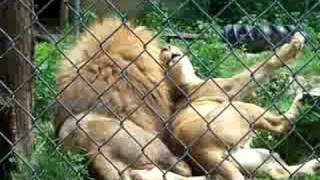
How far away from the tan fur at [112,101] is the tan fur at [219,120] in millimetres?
123

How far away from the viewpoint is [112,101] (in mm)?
4957

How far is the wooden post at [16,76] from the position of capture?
4262 mm

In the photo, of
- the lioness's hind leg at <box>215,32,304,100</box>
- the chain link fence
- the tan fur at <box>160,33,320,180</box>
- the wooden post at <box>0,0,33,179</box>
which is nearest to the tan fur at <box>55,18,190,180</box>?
the chain link fence

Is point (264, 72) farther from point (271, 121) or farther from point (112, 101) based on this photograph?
point (112, 101)

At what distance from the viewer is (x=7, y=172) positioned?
4387 millimetres

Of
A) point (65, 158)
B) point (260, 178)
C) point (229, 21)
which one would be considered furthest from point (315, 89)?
point (229, 21)

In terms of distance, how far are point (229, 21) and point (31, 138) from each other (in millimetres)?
6356

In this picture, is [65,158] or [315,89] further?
[315,89]

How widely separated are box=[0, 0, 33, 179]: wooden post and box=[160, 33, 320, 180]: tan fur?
2.37ft

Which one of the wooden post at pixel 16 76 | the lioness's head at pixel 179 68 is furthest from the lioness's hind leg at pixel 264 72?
the wooden post at pixel 16 76

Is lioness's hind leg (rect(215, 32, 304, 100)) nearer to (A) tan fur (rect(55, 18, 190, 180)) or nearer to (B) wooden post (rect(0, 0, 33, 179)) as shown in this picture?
(A) tan fur (rect(55, 18, 190, 180))

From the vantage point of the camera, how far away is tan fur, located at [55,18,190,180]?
4.80 meters

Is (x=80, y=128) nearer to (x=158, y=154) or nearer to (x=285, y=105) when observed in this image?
(x=158, y=154)

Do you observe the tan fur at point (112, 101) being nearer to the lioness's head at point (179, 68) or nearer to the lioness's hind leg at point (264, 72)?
the lioness's head at point (179, 68)
